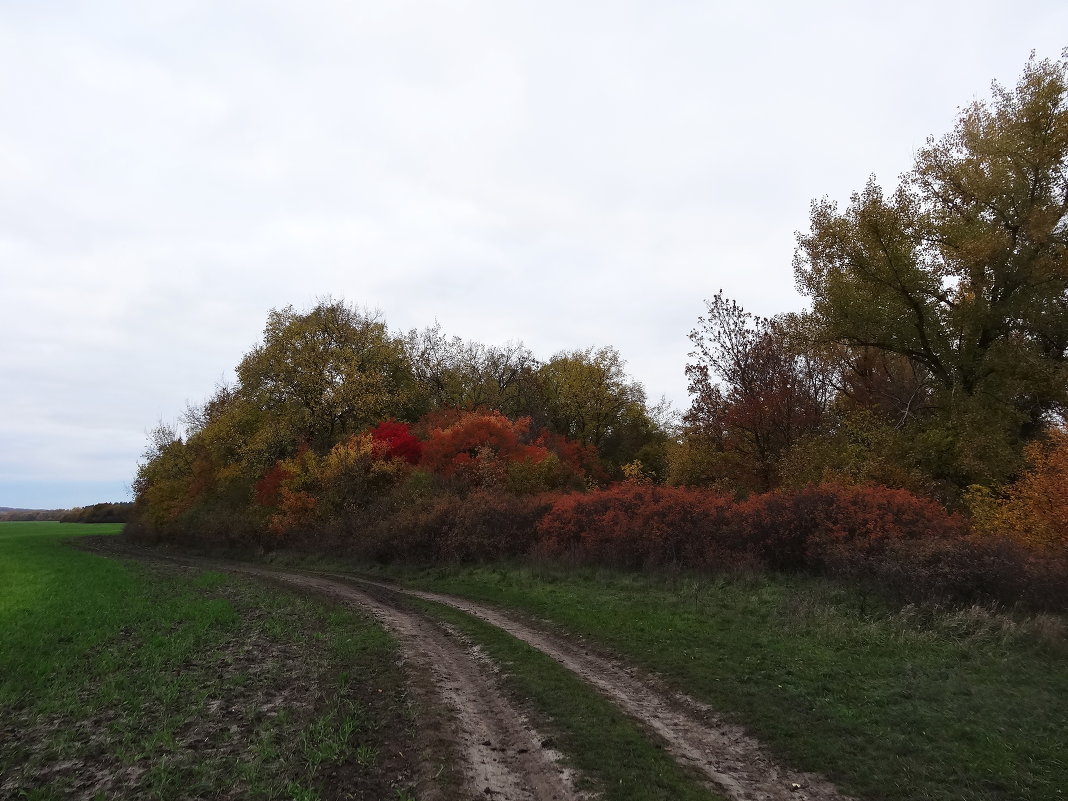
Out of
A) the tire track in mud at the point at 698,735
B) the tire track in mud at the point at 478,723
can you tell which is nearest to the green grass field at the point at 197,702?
the tire track in mud at the point at 478,723

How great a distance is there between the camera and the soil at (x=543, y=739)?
6.40 m

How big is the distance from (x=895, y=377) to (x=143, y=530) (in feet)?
190

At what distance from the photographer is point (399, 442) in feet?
118

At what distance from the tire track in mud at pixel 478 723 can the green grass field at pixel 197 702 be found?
617mm

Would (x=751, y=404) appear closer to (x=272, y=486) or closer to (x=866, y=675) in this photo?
(x=866, y=675)

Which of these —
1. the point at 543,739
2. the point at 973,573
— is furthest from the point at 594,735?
the point at 973,573

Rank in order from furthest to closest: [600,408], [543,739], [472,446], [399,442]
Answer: [600,408], [399,442], [472,446], [543,739]

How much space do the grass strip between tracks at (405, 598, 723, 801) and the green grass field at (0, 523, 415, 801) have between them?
78.0 inches

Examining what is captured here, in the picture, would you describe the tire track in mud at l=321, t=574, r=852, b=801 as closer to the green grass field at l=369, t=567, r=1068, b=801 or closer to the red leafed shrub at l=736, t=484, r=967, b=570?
the green grass field at l=369, t=567, r=1068, b=801

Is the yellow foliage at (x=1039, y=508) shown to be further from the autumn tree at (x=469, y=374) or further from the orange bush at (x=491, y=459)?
the autumn tree at (x=469, y=374)

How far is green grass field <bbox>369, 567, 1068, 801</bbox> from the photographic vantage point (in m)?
6.86

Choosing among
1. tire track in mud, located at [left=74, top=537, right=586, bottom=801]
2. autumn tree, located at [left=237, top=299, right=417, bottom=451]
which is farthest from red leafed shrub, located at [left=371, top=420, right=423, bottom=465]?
tire track in mud, located at [left=74, top=537, right=586, bottom=801]

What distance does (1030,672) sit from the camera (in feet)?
32.1

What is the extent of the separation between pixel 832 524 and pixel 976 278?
14.5 meters
